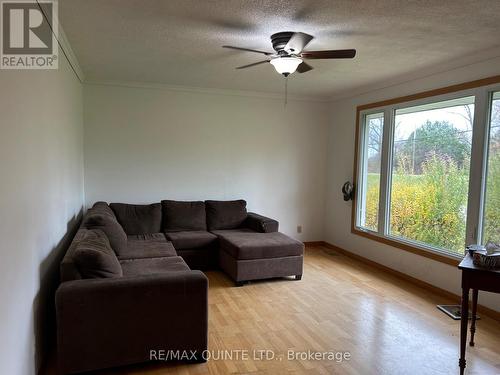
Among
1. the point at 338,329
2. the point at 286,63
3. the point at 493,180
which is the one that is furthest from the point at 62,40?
the point at 493,180

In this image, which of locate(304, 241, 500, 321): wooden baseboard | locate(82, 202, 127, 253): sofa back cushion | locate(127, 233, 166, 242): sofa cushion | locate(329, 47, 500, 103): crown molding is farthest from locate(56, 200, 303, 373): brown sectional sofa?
locate(329, 47, 500, 103): crown molding

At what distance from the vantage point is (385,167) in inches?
190

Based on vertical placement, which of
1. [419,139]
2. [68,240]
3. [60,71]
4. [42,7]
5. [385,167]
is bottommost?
[68,240]

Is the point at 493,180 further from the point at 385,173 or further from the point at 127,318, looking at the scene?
the point at 127,318

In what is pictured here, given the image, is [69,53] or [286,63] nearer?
[286,63]

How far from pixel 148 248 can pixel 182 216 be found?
1111mm

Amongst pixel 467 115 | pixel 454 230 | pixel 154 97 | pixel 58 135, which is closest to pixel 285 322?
pixel 454 230

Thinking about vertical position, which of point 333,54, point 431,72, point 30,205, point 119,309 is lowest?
point 119,309

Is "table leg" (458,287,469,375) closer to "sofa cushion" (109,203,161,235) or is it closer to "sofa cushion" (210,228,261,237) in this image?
"sofa cushion" (210,228,261,237)

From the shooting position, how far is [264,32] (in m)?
2.94

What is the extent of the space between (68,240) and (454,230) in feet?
13.1

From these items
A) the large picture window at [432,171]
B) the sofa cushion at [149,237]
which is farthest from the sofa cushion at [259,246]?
the large picture window at [432,171]

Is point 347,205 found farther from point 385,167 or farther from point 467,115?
point 467,115
